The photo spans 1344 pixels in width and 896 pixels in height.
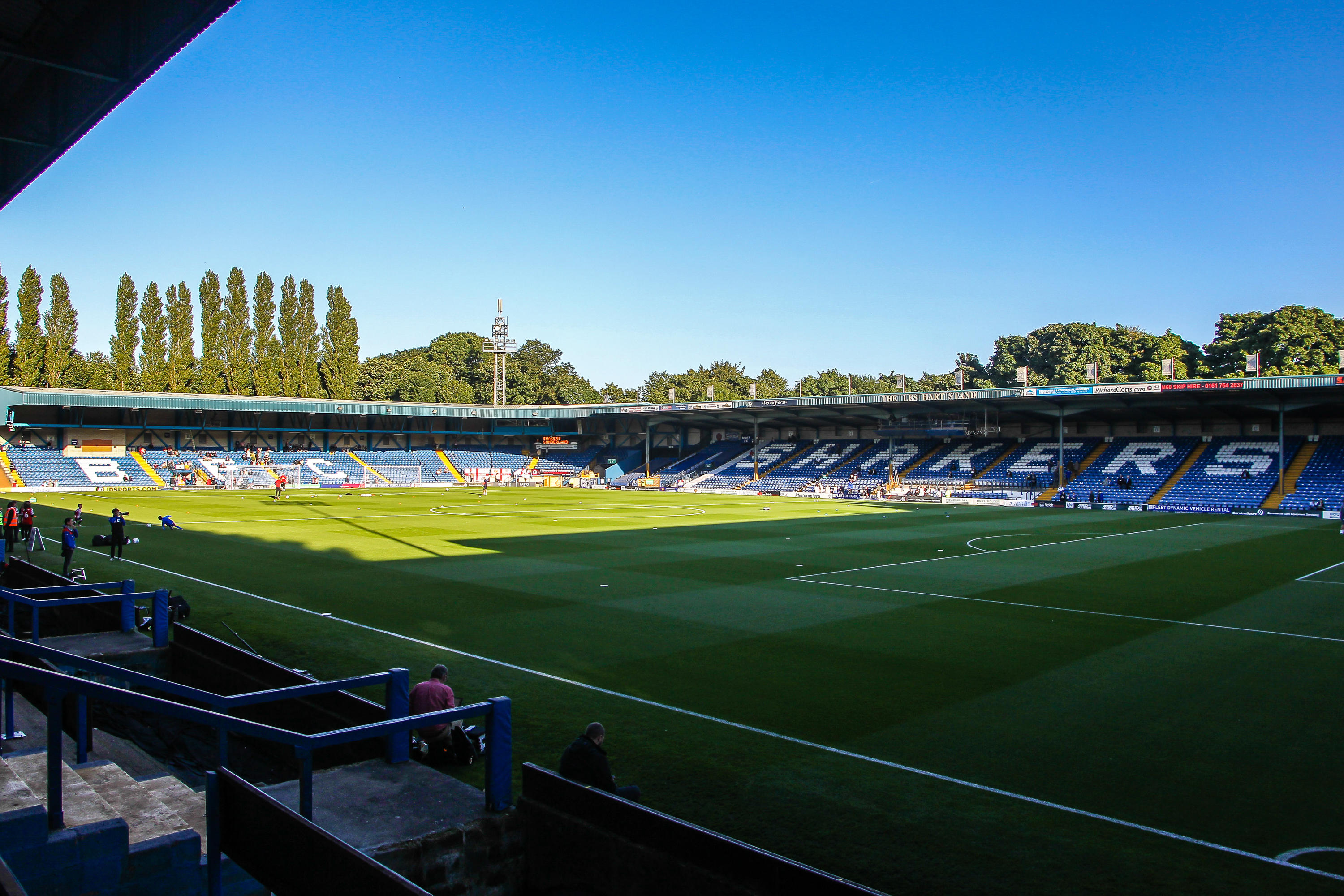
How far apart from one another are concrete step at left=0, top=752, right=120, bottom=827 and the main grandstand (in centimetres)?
5666

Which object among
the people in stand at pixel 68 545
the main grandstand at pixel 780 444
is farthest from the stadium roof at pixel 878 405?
the people in stand at pixel 68 545

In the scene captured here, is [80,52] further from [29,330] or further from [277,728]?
[29,330]

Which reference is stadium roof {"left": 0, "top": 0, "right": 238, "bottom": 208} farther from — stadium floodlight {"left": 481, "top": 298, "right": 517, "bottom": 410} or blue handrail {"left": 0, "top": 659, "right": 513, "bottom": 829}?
stadium floodlight {"left": 481, "top": 298, "right": 517, "bottom": 410}

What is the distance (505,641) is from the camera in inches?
583

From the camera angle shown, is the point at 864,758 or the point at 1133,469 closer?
the point at 864,758

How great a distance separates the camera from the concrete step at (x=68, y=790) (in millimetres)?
5559

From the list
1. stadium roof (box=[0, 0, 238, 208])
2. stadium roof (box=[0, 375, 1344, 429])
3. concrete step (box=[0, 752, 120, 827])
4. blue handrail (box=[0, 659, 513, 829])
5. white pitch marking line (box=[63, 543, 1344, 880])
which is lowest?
white pitch marking line (box=[63, 543, 1344, 880])

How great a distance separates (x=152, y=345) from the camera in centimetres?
7962

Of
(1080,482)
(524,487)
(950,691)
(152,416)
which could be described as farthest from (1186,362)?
(152,416)

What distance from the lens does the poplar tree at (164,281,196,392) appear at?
79.8 metres

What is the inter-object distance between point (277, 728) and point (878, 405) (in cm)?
6342

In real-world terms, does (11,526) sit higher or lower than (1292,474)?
lower

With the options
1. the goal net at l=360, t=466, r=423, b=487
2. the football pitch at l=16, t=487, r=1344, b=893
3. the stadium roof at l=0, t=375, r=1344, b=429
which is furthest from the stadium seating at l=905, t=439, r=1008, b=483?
the goal net at l=360, t=466, r=423, b=487

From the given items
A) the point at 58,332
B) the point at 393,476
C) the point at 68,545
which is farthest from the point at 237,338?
the point at 68,545
